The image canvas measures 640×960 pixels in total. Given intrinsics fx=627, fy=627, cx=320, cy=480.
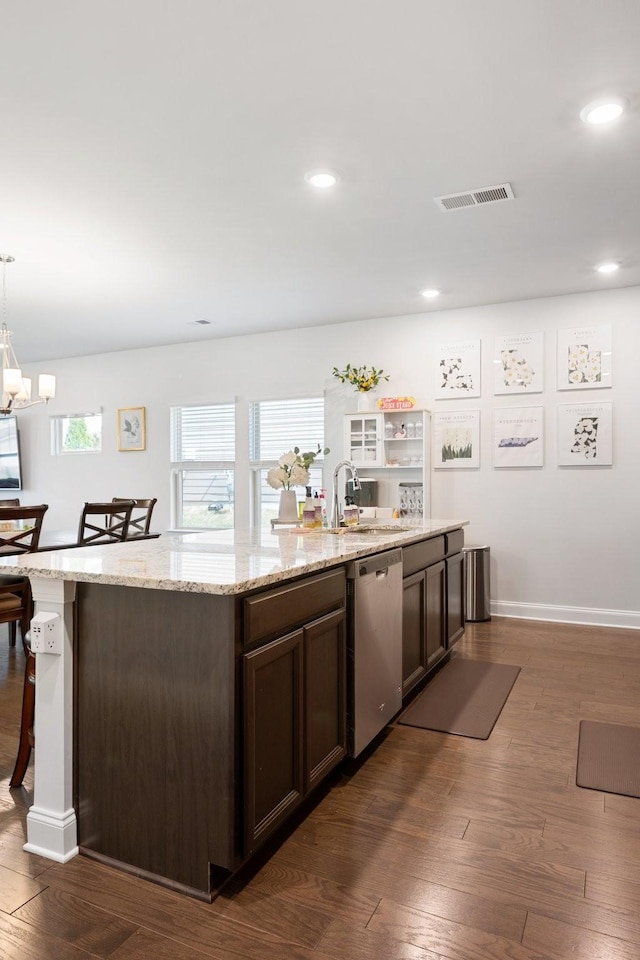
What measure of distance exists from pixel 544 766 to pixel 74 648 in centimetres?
189

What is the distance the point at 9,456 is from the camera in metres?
8.10

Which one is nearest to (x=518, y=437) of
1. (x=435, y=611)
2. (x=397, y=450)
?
(x=397, y=450)

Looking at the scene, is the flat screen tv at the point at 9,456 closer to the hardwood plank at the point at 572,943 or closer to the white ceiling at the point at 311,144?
the white ceiling at the point at 311,144

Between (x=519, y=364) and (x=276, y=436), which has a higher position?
(x=519, y=364)

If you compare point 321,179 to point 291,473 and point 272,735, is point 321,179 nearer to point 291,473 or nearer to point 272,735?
point 291,473

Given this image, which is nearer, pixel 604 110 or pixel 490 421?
pixel 604 110

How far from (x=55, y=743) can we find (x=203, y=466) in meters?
5.02

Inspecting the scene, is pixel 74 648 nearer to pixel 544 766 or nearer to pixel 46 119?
pixel 544 766

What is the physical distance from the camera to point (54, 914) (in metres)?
1.65

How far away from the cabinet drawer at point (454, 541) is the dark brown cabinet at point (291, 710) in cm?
172

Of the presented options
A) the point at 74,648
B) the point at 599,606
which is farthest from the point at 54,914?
the point at 599,606

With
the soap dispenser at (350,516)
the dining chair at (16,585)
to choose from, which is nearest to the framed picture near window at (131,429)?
the dining chair at (16,585)

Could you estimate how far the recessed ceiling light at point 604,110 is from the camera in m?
2.51

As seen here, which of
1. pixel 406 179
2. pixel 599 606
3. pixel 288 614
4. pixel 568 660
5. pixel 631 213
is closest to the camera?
pixel 288 614
